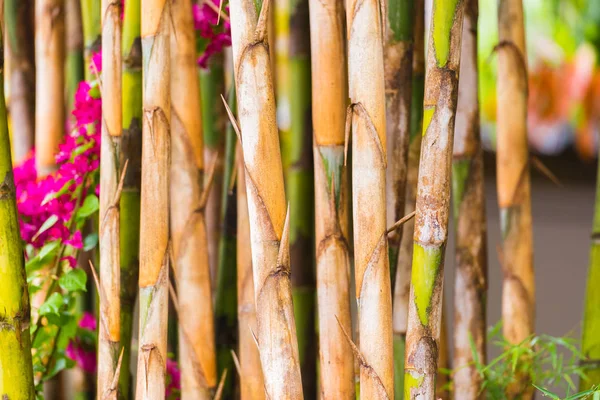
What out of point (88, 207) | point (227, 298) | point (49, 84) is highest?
point (49, 84)

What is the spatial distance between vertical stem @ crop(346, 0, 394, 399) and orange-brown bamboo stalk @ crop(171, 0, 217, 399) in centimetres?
16

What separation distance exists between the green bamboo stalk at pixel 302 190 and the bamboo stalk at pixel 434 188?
246 mm

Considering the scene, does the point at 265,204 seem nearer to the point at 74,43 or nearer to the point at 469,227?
the point at 469,227

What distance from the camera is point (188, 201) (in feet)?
1.76

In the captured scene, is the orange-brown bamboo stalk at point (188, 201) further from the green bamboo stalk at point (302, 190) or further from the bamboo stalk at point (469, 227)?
the bamboo stalk at point (469, 227)

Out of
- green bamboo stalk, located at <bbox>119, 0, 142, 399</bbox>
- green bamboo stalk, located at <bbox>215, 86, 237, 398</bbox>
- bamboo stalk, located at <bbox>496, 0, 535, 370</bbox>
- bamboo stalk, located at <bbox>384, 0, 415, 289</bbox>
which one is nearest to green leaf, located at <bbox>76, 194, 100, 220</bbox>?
green bamboo stalk, located at <bbox>119, 0, 142, 399</bbox>

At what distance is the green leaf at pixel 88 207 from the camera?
22.9 inches

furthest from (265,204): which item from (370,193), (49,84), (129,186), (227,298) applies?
(49,84)

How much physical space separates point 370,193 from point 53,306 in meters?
0.31

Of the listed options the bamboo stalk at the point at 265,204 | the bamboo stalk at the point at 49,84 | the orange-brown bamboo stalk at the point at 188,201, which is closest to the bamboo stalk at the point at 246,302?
the orange-brown bamboo stalk at the point at 188,201

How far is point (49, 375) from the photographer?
2.07ft

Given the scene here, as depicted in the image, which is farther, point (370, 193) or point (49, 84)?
point (49, 84)

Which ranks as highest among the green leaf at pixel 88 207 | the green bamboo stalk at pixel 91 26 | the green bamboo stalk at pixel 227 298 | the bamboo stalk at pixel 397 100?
the green bamboo stalk at pixel 91 26

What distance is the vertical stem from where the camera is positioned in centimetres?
43
